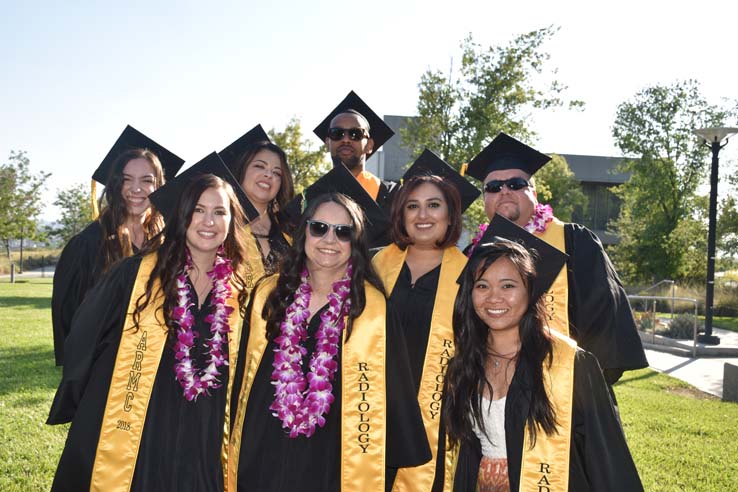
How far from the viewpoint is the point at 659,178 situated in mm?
27000

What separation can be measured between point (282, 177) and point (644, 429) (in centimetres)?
490

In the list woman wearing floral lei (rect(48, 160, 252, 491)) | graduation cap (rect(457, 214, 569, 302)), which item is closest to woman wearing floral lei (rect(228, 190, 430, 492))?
woman wearing floral lei (rect(48, 160, 252, 491))

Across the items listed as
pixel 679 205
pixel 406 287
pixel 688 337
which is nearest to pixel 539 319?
pixel 406 287

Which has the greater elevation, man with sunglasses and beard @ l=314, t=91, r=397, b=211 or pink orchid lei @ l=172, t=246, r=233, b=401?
man with sunglasses and beard @ l=314, t=91, r=397, b=211

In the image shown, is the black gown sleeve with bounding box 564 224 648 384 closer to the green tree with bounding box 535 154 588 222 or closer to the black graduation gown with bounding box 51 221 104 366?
the black graduation gown with bounding box 51 221 104 366

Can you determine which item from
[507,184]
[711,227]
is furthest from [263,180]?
[711,227]

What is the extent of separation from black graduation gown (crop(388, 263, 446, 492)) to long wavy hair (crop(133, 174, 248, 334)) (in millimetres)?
913

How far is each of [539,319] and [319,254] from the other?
110cm

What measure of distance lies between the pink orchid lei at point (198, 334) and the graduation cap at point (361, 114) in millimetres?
2701

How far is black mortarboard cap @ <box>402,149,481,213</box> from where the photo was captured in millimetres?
3838

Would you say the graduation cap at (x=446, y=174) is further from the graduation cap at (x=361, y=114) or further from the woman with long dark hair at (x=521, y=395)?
the graduation cap at (x=361, y=114)

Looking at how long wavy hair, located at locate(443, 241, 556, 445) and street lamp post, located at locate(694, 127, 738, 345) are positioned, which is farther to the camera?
street lamp post, located at locate(694, 127, 738, 345)

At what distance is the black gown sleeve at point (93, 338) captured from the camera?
9.17 feet

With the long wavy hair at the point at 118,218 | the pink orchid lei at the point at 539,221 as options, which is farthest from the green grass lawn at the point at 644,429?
the pink orchid lei at the point at 539,221
